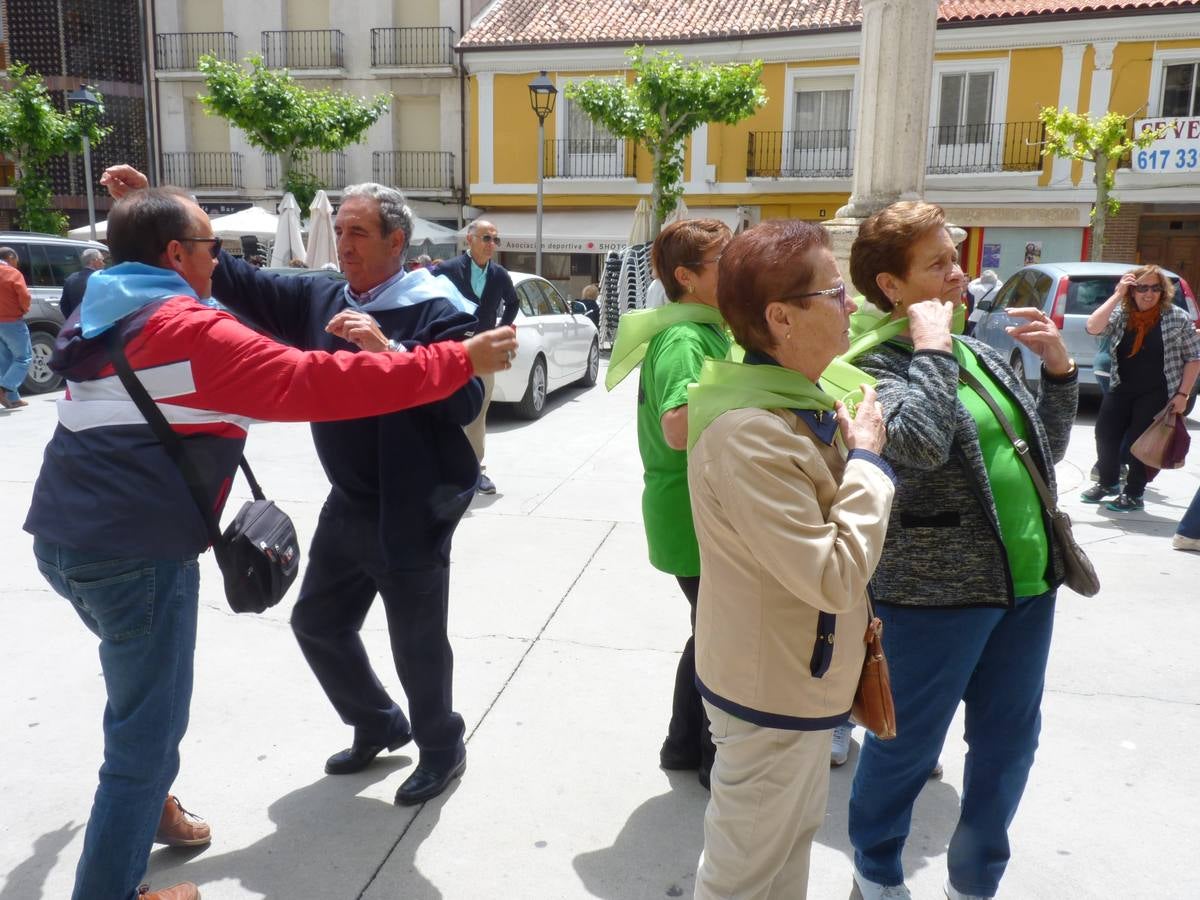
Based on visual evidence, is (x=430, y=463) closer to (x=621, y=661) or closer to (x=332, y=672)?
(x=332, y=672)

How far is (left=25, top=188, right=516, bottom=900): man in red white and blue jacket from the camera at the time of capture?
221 centimetres

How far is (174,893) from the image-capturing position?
2533 millimetres

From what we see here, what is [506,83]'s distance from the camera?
25.9 metres

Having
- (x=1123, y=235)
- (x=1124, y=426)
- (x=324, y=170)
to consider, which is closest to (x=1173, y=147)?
(x=1123, y=235)

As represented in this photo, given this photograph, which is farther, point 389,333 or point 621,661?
point 621,661

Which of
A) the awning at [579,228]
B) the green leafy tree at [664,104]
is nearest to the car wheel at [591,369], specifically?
the green leafy tree at [664,104]

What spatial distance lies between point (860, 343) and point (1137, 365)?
5.26 meters

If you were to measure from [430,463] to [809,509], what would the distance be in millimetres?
1445

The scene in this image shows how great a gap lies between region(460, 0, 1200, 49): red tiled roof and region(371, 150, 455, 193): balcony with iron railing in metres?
3.02

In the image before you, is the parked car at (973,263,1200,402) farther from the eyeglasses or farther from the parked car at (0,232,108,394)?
the parked car at (0,232,108,394)

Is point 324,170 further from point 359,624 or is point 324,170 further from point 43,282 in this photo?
point 359,624

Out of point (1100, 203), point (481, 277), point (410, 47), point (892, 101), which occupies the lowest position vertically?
point (481, 277)

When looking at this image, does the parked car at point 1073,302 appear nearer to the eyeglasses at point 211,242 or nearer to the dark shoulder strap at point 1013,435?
the dark shoulder strap at point 1013,435

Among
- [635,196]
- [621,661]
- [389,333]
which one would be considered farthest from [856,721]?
[635,196]
